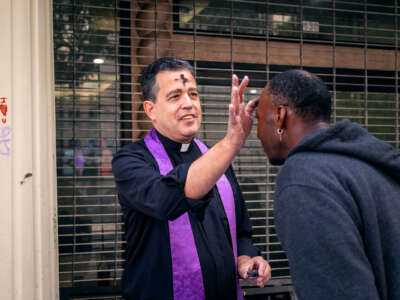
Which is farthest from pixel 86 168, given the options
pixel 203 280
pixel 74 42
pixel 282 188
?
pixel 282 188

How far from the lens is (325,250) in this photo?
1319mm

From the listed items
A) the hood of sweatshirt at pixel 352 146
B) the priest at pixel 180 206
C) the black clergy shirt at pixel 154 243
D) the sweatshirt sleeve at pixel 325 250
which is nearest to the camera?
the sweatshirt sleeve at pixel 325 250

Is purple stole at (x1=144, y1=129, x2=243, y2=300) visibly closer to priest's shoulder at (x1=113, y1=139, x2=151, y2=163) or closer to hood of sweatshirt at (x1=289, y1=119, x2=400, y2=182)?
priest's shoulder at (x1=113, y1=139, x2=151, y2=163)

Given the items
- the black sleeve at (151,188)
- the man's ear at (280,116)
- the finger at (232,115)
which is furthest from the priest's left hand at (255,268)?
the man's ear at (280,116)

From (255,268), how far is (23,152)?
1.45m

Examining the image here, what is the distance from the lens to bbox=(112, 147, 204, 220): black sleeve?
6.39 feet

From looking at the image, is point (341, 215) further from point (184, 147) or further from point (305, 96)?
point (184, 147)


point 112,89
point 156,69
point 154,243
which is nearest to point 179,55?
point 112,89

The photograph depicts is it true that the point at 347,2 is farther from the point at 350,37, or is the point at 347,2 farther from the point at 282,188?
the point at 282,188

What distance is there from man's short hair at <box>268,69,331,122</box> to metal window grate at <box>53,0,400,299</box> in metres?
1.74

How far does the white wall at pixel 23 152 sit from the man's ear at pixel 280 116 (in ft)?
4.95

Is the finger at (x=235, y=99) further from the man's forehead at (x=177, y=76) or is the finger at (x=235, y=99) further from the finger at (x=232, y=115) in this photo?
the man's forehead at (x=177, y=76)

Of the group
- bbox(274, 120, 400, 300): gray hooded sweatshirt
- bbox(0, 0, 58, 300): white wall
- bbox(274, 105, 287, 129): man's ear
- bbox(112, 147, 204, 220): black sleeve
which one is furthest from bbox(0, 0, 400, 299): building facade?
bbox(274, 120, 400, 300): gray hooded sweatshirt

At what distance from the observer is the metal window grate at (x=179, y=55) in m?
3.26
